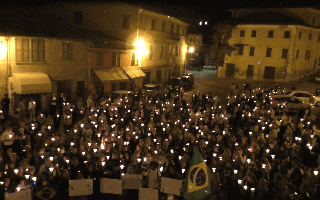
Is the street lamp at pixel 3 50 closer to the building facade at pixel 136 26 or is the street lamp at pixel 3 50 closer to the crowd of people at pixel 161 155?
the crowd of people at pixel 161 155

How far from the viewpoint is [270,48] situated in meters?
44.9

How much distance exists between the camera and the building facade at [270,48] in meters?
43.4

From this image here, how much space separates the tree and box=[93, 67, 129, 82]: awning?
68.4 feet

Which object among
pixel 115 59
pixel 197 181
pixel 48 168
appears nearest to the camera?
pixel 197 181

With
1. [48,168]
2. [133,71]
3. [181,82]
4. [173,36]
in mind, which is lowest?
[48,168]

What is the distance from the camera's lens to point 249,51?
1829 inches

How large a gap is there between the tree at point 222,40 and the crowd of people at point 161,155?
98.6 feet

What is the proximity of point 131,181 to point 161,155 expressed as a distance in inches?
63.9

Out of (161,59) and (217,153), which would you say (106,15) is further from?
(217,153)

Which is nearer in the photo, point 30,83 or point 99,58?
point 30,83

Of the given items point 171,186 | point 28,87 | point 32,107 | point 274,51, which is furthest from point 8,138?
point 274,51

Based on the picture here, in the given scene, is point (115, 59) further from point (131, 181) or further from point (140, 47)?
point (131, 181)

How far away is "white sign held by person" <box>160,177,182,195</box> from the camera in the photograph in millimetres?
9773


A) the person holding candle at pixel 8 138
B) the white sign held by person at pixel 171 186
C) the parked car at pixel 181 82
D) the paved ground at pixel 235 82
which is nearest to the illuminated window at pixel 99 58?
the parked car at pixel 181 82
